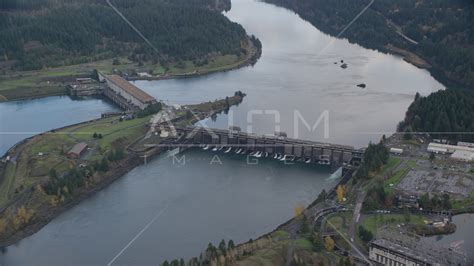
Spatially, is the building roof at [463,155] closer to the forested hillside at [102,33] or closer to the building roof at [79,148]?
the building roof at [79,148]

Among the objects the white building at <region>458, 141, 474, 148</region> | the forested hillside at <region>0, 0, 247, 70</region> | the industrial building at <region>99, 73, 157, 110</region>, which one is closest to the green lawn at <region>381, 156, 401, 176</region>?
the white building at <region>458, 141, 474, 148</region>

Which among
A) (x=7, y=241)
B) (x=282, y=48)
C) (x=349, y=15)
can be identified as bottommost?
(x=7, y=241)

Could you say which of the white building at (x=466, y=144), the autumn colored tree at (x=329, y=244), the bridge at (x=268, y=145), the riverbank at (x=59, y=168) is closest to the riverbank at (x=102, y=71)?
the riverbank at (x=59, y=168)

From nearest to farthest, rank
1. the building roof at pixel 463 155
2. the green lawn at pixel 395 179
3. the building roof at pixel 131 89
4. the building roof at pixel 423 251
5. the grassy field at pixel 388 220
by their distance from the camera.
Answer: the building roof at pixel 423 251 < the grassy field at pixel 388 220 < the green lawn at pixel 395 179 < the building roof at pixel 463 155 < the building roof at pixel 131 89

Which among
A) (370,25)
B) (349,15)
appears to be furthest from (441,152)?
(349,15)

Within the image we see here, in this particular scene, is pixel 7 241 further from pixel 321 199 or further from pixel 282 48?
pixel 282 48

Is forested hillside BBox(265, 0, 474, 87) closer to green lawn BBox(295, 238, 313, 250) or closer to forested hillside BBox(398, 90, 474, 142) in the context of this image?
forested hillside BBox(398, 90, 474, 142)
